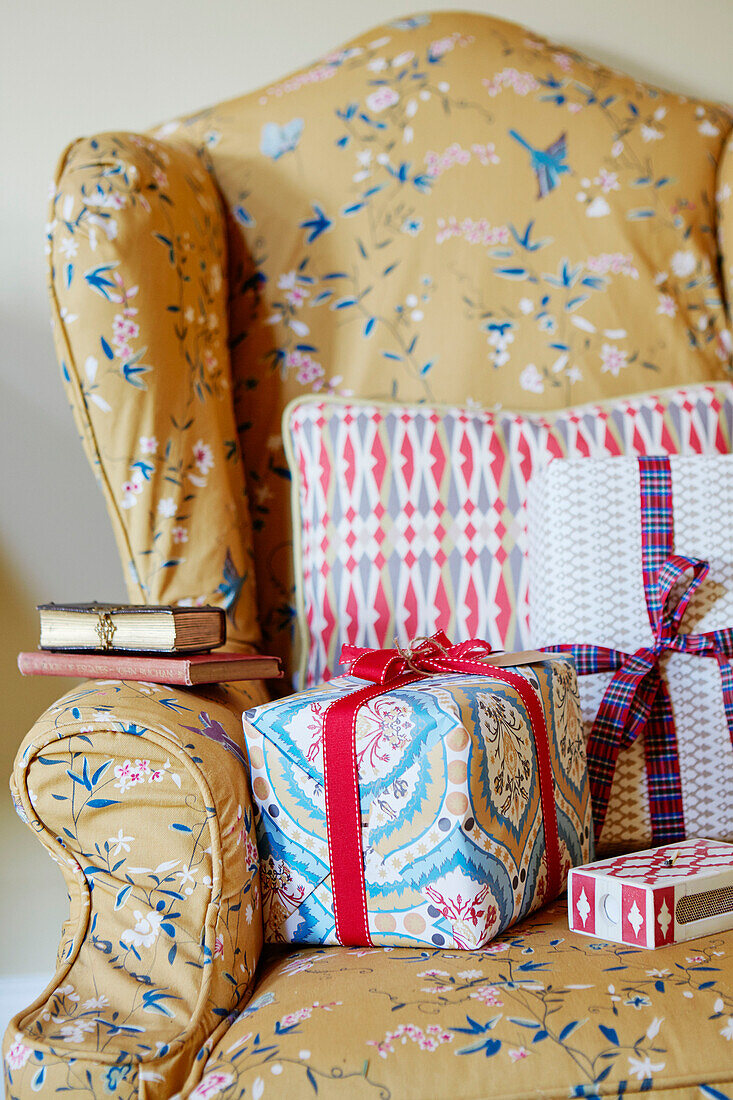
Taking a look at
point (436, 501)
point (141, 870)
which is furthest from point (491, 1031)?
point (436, 501)

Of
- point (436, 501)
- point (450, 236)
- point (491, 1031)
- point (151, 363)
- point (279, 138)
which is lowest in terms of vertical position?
point (491, 1031)

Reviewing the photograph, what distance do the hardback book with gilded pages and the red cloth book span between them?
0.01 meters

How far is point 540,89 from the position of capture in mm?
1328

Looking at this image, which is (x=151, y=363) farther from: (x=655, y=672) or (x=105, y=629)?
(x=655, y=672)

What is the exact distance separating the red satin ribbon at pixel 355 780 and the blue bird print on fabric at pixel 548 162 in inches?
32.4

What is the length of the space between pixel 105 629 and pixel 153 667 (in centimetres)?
8

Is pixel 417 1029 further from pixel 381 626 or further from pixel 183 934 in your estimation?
pixel 381 626

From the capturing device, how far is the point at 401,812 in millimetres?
711

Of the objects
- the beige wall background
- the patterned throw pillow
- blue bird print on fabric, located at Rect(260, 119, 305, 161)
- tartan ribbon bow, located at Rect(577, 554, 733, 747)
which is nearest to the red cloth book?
the patterned throw pillow

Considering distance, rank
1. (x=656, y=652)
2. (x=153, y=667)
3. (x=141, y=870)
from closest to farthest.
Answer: (x=141, y=870)
(x=153, y=667)
(x=656, y=652)

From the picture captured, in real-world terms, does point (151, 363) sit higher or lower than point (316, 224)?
lower

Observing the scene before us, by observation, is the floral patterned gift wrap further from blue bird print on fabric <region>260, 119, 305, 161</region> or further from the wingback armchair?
blue bird print on fabric <region>260, 119, 305, 161</region>

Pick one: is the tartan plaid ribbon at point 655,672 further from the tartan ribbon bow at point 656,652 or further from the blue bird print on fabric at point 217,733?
the blue bird print on fabric at point 217,733

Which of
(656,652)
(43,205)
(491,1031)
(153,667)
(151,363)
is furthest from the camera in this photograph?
(43,205)
